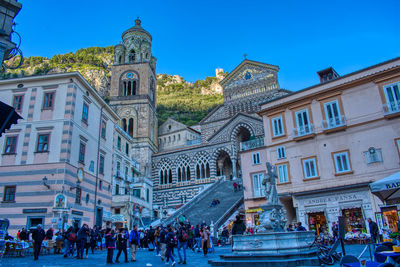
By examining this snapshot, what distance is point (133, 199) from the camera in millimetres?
28594

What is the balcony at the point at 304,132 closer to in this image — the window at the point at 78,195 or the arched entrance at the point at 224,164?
the window at the point at 78,195

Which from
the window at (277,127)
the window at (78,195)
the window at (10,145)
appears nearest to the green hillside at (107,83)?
the window at (277,127)

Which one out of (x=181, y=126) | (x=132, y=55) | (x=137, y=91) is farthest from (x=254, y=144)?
(x=132, y=55)

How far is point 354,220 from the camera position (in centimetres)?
1748

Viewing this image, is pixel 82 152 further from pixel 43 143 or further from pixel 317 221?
pixel 317 221

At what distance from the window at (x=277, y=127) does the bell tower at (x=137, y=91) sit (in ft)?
82.1

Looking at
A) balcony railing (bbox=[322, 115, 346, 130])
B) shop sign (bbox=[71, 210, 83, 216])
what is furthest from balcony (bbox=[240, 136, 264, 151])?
shop sign (bbox=[71, 210, 83, 216])

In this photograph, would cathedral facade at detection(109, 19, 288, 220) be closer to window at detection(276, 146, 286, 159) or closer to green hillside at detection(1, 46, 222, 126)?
window at detection(276, 146, 286, 159)

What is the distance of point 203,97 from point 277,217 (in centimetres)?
9000

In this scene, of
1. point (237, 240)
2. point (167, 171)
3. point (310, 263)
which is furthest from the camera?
point (167, 171)

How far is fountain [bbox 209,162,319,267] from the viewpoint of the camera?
343 inches

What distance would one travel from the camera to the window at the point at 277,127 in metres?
21.5

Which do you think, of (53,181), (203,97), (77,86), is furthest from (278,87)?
(203,97)

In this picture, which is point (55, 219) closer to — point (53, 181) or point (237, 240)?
point (53, 181)
